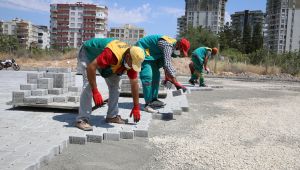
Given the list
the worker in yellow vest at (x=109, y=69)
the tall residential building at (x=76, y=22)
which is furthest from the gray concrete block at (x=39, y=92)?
the tall residential building at (x=76, y=22)

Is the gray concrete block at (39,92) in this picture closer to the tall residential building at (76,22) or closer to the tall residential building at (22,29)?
the tall residential building at (76,22)

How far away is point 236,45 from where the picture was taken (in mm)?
68875

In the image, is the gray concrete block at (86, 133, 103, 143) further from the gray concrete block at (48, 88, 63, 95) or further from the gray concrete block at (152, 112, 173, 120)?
the gray concrete block at (48, 88, 63, 95)

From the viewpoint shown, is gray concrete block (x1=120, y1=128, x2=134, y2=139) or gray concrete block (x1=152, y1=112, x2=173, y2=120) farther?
gray concrete block (x1=152, y1=112, x2=173, y2=120)

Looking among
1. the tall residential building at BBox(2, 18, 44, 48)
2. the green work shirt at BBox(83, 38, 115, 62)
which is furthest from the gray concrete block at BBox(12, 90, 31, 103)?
the tall residential building at BBox(2, 18, 44, 48)

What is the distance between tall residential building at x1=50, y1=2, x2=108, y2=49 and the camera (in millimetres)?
108125

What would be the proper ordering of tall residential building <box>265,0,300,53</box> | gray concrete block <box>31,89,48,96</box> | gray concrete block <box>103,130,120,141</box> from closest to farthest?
gray concrete block <box>103,130,120,141</box>
gray concrete block <box>31,89,48,96</box>
tall residential building <box>265,0,300,53</box>

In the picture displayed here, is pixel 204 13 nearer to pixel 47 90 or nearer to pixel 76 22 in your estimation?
pixel 76 22

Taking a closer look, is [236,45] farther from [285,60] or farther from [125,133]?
[125,133]

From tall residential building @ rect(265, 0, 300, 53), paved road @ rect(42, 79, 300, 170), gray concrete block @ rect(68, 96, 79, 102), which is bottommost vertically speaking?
paved road @ rect(42, 79, 300, 170)

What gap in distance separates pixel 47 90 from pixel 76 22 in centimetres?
10580

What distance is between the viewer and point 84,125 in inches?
193

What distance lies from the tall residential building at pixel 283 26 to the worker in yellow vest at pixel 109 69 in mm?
89212

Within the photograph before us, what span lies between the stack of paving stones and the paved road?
1.89 meters
